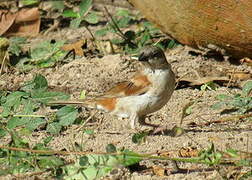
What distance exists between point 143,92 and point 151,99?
0.15 m

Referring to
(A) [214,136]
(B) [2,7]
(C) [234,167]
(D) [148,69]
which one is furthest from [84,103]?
(B) [2,7]

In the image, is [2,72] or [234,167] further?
[2,72]

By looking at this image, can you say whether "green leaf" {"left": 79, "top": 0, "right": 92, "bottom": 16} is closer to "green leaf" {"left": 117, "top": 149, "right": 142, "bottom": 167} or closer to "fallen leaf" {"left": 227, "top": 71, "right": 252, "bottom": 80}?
"fallen leaf" {"left": 227, "top": 71, "right": 252, "bottom": 80}

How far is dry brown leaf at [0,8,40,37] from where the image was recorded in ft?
31.0

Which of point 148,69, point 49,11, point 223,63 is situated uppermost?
point 148,69

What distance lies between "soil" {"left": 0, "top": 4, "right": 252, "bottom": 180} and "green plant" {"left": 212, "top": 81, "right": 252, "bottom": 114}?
0.39 feet

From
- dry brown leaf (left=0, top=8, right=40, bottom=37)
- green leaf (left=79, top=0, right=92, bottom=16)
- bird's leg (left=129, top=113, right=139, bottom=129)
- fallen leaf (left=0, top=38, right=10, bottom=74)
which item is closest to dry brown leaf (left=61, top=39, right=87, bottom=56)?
green leaf (left=79, top=0, right=92, bottom=16)

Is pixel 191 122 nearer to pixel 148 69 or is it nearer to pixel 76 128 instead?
pixel 148 69

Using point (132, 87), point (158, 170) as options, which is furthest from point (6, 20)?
point (158, 170)

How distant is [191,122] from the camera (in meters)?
6.58

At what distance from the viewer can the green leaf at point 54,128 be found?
6219 mm

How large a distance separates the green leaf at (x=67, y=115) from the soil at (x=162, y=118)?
5.7 inches

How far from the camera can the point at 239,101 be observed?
6.40 meters

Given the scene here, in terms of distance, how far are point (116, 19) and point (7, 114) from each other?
3407 millimetres
